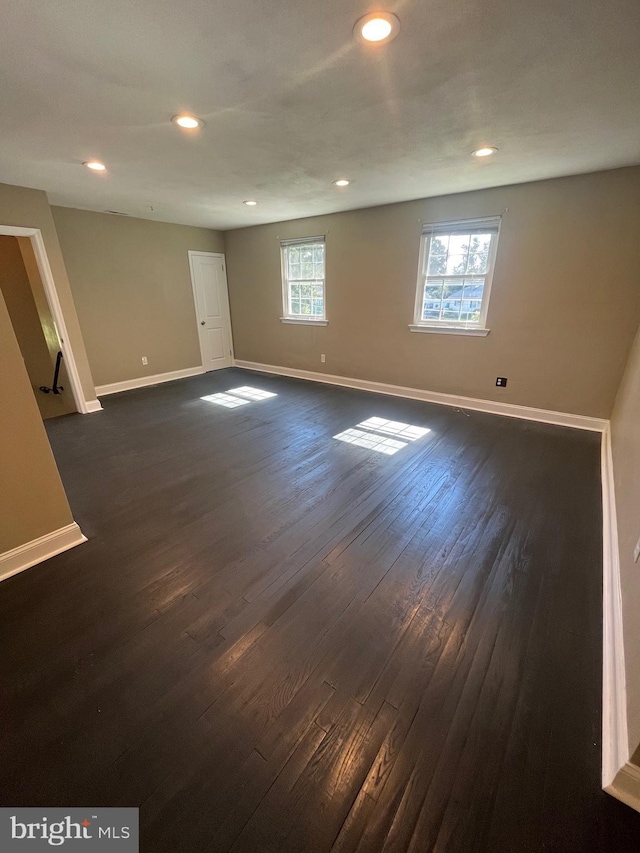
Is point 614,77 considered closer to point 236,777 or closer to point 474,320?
point 474,320

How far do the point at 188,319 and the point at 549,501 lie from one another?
593cm

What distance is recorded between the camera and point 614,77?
1.72 meters

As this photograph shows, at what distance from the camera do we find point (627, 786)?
3.24 feet

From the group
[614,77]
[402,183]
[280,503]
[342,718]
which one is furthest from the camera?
[402,183]

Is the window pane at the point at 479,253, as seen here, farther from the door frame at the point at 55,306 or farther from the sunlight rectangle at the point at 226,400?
the door frame at the point at 55,306

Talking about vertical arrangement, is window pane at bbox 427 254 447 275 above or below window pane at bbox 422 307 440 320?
above

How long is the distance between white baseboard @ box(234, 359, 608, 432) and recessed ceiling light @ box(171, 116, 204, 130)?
3603 millimetres

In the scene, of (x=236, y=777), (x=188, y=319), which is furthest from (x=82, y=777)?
(x=188, y=319)

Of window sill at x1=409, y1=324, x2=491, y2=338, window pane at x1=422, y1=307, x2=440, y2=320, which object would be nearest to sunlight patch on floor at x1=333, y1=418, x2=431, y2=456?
window sill at x1=409, y1=324, x2=491, y2=338

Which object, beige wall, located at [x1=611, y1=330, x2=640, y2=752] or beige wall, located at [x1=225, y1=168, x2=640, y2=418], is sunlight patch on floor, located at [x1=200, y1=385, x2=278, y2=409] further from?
beige wall, located at [x1=611, y1=330, x2=640, y2=752]

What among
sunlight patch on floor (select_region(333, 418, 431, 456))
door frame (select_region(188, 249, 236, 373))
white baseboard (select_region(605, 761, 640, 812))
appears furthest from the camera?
door frame (select_region(188, 249, 236, 373))

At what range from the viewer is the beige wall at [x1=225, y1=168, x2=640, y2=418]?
320cm

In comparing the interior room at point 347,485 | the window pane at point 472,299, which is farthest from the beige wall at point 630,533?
the window pane at point 472,299

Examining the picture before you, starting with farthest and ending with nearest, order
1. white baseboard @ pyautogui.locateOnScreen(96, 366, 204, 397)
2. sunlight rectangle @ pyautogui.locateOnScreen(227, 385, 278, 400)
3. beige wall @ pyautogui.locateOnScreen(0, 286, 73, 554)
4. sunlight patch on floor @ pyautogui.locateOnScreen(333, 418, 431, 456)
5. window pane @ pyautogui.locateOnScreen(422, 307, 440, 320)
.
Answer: white baseboard @ pyautogui.locateOnScreen(96, 366, 204, 397)
sunlight rectangle @ pyautogui.locateOnScreen(227, 385, 278, 400)
window pane @ pyautogui.locateOnScreen(422, 307, 440, 320)
sunlight patch on floor @ pyautogui.locateOnScreen(333, 418, 431, 456)
beige wall @ pyautogui.locateOnScreen(0, 286, 73, 554)
